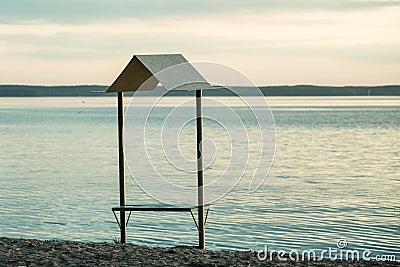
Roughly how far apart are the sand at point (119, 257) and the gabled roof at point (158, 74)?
2592 millimetres

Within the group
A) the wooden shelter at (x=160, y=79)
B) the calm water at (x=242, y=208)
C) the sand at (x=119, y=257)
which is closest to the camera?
the sand at (x=119, y=257)

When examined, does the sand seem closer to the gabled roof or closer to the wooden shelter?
the wooden shelter

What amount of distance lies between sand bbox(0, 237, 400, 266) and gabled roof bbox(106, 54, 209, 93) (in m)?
2.59

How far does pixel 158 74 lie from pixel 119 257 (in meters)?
3.25

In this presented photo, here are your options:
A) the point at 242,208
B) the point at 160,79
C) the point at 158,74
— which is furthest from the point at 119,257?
the point at 242,208

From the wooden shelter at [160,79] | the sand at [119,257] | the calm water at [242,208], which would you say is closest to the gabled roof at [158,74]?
the wooden shelter at [160,79]

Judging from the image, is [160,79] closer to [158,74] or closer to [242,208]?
[158,74]

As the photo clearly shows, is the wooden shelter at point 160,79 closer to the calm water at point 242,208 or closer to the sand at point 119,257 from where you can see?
the sand at point 119,257

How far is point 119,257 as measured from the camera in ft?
34.0

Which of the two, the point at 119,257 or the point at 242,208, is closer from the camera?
the point at 119,257

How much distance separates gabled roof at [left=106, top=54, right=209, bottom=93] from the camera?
12.4 m

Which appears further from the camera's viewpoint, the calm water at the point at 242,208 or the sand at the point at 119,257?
the calm water at the point at 242,208

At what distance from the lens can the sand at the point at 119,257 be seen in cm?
1000

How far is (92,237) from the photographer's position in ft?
57.2
